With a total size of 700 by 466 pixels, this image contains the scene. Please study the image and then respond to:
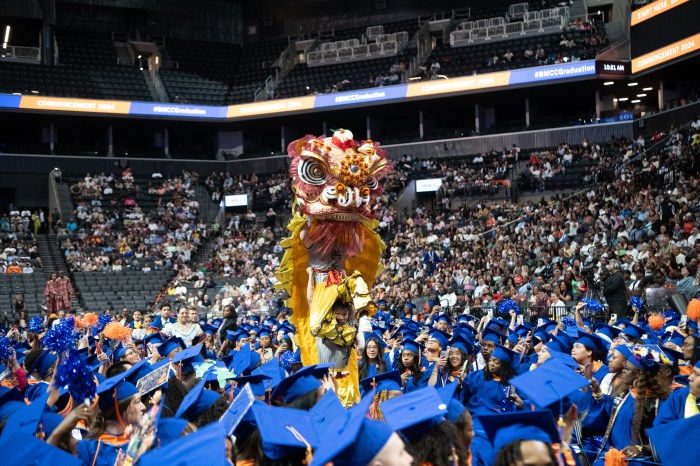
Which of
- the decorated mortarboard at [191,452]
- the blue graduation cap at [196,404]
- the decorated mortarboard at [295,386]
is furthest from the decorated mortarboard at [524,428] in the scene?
the blue graduation cap at [196,404]

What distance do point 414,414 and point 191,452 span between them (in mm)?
1011

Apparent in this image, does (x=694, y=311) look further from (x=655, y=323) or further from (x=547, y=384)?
(x=547, y=384)

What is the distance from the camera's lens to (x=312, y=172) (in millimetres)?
10836

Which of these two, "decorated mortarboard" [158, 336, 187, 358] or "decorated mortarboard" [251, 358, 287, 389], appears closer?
"decorated mortarboard" [251, 358, 287, 389]

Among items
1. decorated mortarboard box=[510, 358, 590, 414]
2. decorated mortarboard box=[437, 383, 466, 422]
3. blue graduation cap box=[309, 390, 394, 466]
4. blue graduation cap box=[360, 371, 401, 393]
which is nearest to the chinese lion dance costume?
blue graduation cap box=[360, 371, 401, 393]

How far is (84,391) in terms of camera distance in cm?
494

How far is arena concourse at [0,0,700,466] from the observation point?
494 cm

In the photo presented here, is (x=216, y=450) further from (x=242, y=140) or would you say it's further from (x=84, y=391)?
(x=242, y=140)

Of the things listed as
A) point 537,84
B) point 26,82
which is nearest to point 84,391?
point 537,84

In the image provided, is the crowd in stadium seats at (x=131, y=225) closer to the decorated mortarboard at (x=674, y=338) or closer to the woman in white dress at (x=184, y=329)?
the woman in white dress at (x=184, y=329)

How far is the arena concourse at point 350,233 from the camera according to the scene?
494cm

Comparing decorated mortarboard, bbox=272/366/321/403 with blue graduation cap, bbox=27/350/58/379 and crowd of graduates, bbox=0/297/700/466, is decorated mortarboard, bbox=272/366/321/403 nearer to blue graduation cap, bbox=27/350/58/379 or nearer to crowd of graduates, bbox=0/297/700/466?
crowd of graduates, bbox=0/297/700/466

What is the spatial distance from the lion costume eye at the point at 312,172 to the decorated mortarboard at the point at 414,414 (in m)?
6.70

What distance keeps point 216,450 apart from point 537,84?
3178 centimetres
